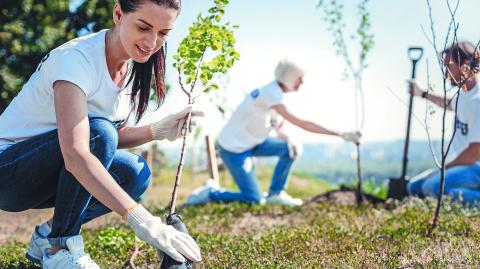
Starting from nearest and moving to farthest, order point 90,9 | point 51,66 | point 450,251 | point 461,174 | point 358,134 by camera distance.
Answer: point 51,66, point 450,251, point 461,174, point 358,134, point 90,9

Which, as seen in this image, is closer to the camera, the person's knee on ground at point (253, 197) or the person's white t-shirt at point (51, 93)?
the person's white t-shirt at point (51, 93)

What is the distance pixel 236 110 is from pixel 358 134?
4.76 feet

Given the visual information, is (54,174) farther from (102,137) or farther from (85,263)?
(85,263)

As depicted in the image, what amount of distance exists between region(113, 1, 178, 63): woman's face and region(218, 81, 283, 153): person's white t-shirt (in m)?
4.05

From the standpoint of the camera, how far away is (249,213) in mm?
6457

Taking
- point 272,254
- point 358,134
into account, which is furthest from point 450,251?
point 358,134

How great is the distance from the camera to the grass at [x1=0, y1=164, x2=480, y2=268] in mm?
3312

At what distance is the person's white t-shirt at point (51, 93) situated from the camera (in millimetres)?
2879

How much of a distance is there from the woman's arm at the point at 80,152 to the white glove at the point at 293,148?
4.75 meters

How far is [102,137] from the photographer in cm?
293

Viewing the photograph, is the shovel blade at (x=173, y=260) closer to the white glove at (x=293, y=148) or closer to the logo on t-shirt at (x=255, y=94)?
→ the logo on t-shirt at (x=255, y=94)

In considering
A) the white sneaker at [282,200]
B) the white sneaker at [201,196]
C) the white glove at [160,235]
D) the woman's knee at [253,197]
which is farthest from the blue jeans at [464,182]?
the white glove at [160,235]

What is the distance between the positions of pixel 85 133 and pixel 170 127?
901 mm

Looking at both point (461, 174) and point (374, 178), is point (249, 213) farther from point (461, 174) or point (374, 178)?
point (374, 178)
